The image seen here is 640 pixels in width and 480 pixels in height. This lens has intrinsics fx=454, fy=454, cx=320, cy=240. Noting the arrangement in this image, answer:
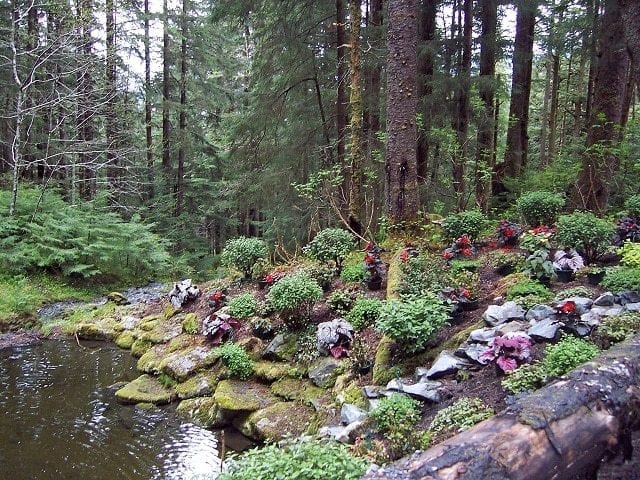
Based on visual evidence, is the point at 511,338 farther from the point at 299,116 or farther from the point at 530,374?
the point at 299,116

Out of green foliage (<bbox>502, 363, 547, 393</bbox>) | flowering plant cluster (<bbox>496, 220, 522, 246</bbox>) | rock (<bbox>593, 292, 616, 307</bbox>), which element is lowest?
green foliage (<bbox>502, 363, 547, 393</bbox>)

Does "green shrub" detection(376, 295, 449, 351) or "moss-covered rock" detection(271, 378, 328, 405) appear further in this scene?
"moss-covered rock" detection(271, 378, 328, 405)

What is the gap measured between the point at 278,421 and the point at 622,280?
367 cm

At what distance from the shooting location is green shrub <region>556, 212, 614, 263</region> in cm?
519

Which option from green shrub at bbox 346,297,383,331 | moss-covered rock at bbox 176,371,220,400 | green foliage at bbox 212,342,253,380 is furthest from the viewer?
green foliage at bbox 212,342,253,380

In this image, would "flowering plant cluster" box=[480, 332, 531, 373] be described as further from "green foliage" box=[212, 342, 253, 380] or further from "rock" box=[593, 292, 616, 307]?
"green foliage" box=[212, 342, 253, 380]

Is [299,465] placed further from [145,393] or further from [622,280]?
[145,393]

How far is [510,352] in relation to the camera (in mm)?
3570

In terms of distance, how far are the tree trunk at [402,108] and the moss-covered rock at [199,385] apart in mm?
3544

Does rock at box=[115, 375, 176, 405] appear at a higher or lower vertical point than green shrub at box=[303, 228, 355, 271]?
lower

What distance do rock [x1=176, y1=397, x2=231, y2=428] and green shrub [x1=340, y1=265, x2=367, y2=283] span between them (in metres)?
2.53

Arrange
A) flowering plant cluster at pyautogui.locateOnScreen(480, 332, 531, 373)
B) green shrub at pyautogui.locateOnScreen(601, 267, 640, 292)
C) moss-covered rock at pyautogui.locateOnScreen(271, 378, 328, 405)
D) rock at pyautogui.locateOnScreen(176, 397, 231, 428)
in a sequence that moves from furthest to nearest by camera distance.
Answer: rock at pyautogui.locateOnScreen(176, 397, 231, 428), moss-covered rock at pyautogui.locateOnScreen(271, 378, 328, 405), green shrub at pyautogui.locateOnScreen(601, 267, 640, 292), flowering plant cluster at pyautogui.locateOnScreen(480, 332, 531, 373)

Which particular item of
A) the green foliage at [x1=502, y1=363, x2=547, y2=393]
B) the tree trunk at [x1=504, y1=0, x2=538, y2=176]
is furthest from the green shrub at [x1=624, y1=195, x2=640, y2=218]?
the green foliage at [x1=502, y1=363, x2=547, y2=393]

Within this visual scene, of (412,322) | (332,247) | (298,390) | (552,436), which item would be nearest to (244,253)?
(332,247)
